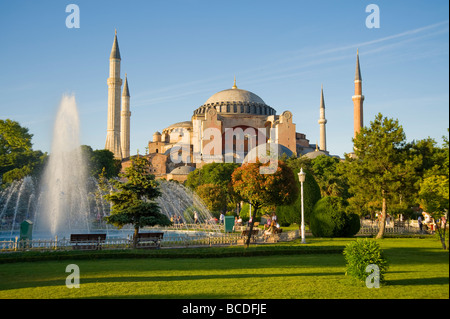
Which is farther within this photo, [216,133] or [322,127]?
[322,127]

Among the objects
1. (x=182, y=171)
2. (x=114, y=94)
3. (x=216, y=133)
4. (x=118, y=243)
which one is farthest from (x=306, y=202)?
(x=216, y=133)

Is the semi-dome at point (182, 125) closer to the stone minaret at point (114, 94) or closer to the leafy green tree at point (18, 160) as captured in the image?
the stone minaret at point (114, 94)

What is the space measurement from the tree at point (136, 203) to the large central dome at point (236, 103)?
5967cm

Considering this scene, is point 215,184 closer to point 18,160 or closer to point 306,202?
point 306,202

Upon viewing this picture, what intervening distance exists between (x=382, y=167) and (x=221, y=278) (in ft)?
42.6

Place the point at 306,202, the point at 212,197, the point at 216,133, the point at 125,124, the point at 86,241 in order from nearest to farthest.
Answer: the point at 86,241, the point at 306,202, the point at 212,197, the point at 216,133, the point at 125,124

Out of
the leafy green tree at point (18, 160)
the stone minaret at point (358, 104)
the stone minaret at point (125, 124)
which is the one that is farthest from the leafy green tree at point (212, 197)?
the stone minaret at point (125, 124)

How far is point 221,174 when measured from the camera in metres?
45.1

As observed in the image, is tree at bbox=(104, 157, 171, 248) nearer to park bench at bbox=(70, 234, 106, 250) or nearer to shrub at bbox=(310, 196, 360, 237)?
park bench at bbox=(70, 234, 106, 250)

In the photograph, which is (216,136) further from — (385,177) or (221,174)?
(385,177)

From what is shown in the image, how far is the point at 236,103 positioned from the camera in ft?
247

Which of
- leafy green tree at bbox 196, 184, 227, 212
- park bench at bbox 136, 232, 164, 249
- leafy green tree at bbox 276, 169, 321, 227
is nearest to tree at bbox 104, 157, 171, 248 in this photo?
park bench at bbox 136, 232, 164, 249

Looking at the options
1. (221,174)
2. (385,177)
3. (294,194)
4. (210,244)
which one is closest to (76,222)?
(210,244)
